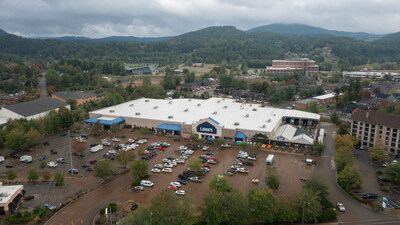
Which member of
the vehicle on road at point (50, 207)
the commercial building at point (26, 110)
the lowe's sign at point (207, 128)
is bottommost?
the vehicle on road at point (50, 207)

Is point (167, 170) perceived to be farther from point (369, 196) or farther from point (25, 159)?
point (369, 196)

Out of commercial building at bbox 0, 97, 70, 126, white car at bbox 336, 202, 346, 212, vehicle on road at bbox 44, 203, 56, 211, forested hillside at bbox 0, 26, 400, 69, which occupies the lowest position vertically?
white car at bbox 336, 202, 346, 212

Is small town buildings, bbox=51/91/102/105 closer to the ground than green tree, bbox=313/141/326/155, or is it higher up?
higher up

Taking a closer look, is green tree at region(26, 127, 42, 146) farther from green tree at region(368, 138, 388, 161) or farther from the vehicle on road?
green tree at region(368, 138, 388, 161)

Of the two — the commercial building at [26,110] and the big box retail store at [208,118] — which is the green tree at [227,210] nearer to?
the big box retail store at [208,118]

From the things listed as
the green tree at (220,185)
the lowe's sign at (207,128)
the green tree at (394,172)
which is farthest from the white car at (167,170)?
the green tree at (394,172)

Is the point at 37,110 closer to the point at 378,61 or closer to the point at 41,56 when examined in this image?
the point at 41,56

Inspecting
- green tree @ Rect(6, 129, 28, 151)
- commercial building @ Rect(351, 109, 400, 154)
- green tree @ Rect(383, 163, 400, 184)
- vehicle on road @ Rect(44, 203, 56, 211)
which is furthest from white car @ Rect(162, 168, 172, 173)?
commercial building @ Rect(351, 109, 400, 154)
